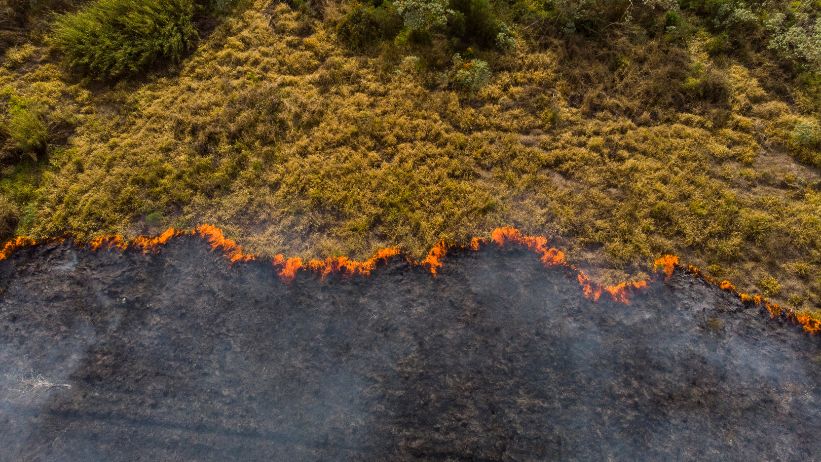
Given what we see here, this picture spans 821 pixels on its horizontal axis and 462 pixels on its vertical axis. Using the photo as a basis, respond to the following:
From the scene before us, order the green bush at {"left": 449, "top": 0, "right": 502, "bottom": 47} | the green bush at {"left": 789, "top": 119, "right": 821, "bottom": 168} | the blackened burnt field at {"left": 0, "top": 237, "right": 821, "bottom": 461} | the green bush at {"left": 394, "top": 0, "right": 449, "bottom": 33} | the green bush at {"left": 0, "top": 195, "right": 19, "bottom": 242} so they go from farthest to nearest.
Answer: the green bush at {"left": 449, "top": 0, "right": 502, "bottom": 47} → the green bush at {"left": 394, "top": 0, "right": 449, "bottom": 33} → the green bush at {"left": 789, "top": 119, "right": 821, "bottom": 168} → the green bush at {"left": 0, "top": 195, "right": 19, "bottom": 242} → the blackened burnt field at {"left": 0, "top": 237, "right": 821, "bottom": 461}

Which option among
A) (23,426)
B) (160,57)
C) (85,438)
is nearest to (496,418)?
(85,438)

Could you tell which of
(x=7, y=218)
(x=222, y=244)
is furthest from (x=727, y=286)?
(x=7, y=218)

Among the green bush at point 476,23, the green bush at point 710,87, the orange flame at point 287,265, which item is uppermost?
the green bush at point 476,23

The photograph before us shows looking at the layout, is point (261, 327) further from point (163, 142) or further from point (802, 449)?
point (802, 449)

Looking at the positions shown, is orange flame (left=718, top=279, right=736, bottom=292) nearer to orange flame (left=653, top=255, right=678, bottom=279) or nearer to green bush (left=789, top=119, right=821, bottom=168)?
orange flame (left=653, top=255, right=678, bottom=279)

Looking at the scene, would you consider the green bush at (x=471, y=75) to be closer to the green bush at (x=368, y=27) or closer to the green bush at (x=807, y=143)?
the green bush at (x=368, y=27)

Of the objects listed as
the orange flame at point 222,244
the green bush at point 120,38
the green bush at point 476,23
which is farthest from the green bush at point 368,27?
the orange flame at point 222,244

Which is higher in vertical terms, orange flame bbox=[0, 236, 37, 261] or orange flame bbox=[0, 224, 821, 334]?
orange flame bbox=[0, 224, 821, 334]

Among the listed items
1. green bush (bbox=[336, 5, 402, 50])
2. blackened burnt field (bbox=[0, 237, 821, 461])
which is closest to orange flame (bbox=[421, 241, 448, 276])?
blackened burnt field (bbox=[0, 237, 821, 461])
